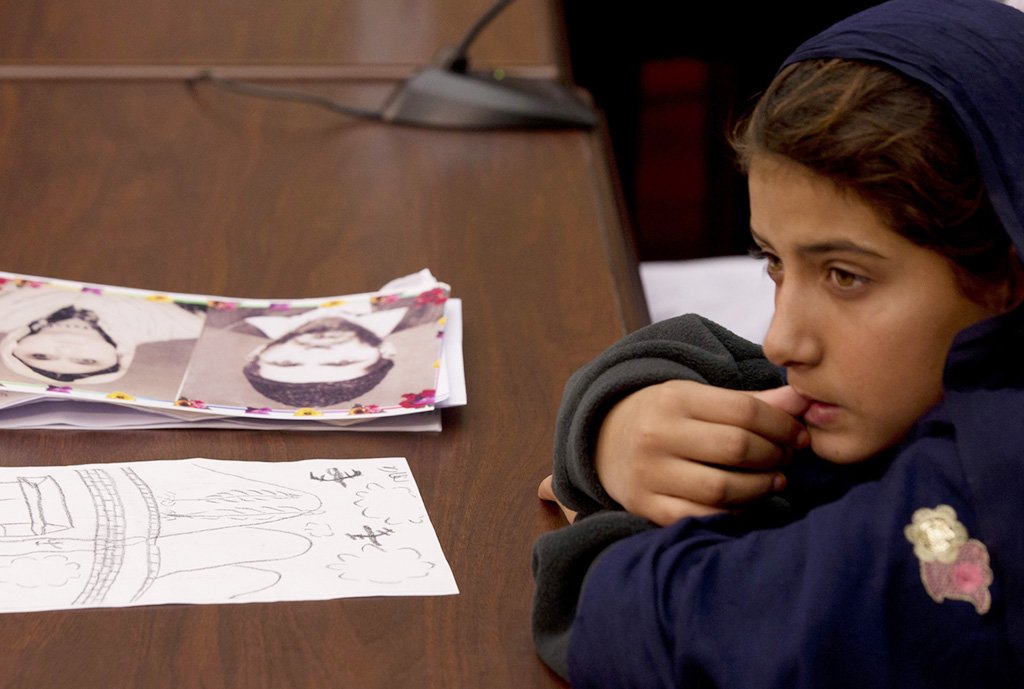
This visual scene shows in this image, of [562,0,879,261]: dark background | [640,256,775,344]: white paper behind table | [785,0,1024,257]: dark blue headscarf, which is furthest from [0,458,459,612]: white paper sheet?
[562,0,879,261]: dark background

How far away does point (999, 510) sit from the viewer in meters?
0.63

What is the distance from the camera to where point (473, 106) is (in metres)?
1.64

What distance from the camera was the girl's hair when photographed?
684 millimetres

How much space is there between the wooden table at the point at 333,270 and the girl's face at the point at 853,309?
22 centimetres

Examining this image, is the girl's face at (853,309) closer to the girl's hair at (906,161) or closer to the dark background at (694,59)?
the girl's hair at (906,161)

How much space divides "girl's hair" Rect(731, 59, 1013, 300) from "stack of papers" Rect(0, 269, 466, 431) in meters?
0.39

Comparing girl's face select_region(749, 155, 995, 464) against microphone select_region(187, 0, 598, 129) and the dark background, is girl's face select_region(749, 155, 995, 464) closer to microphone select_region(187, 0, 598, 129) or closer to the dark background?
microphone select_region(187, 0, 598, 129)

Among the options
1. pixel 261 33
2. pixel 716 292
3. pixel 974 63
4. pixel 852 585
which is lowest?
pixel 852 585

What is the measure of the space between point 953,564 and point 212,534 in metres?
0.43

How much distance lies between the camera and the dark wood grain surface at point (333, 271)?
72 cm

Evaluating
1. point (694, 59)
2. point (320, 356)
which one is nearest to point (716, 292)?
point (320, 356)

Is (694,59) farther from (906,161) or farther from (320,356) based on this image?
(906,161)

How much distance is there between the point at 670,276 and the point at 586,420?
0.89 m

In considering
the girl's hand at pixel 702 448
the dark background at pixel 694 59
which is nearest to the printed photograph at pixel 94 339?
the girl's hand at pixel 702 448
